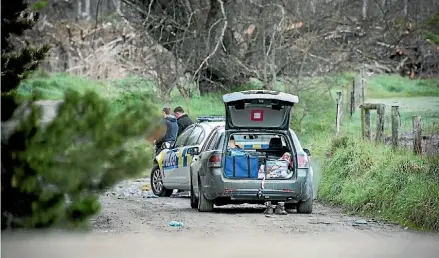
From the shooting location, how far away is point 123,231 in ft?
25.4

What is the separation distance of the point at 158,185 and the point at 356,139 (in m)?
1.99

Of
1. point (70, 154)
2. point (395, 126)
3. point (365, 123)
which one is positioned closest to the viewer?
point (70, 154)

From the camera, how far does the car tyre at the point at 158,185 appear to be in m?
A: 10.5

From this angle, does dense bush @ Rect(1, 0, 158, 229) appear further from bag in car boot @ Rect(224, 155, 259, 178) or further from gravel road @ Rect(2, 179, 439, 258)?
bag in car boot @ Rect(224, 155, 259, 178)

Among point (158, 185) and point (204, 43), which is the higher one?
point (204, 43)

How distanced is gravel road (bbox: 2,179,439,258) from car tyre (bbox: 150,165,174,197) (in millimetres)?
1575

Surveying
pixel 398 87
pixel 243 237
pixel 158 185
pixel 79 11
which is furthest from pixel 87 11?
pixel 243 237

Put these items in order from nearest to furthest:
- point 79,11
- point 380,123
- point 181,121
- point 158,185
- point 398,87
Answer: point 158,185 < point 181,121 < point 380,123 < point 398,87 < point 79,11

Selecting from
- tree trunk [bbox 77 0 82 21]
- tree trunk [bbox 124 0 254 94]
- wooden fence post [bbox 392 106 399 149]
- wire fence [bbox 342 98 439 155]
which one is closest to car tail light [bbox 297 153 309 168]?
wire fence [bbox 342 98 439 155]

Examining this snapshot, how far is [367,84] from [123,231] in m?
8.22

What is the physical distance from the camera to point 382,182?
870 cm

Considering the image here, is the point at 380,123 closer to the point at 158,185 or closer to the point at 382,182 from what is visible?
the point at 158,185

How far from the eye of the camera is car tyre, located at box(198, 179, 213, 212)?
8.72 m

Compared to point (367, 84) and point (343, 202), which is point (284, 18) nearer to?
point (367, 84)
